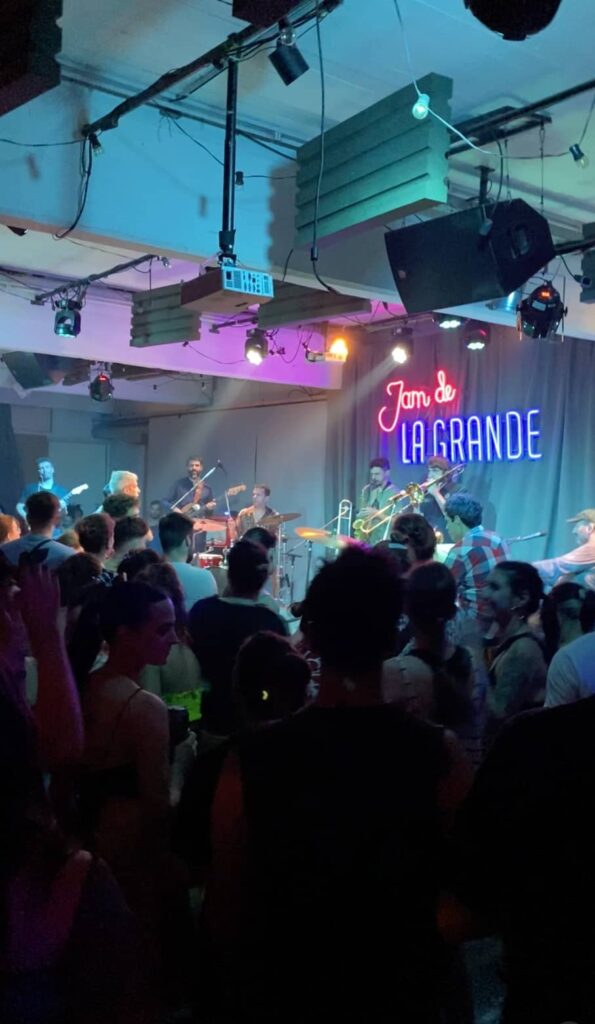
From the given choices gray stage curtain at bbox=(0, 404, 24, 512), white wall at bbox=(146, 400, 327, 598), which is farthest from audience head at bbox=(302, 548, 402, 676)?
gray stage curtain at bbox=(0, 404, 24, 512)

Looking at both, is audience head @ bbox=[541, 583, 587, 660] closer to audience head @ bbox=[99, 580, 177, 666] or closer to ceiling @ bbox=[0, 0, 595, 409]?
audience head @ bbox=[99, 580, 177, 666]

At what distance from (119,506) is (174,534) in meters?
1.12

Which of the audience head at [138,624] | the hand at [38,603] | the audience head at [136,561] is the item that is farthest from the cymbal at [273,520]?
the hand at [38,603]

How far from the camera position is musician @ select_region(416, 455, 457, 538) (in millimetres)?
8703

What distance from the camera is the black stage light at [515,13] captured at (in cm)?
251

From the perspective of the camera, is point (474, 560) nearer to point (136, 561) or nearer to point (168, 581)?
point (136, 561)

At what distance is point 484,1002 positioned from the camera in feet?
8.39

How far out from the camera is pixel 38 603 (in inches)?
68.8

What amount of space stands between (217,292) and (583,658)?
2648 mm

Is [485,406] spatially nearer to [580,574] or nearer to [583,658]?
[580,574]

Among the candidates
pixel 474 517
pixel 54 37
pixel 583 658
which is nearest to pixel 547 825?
pixel 583 658

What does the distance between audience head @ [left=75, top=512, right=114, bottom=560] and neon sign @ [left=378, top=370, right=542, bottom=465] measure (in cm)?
533

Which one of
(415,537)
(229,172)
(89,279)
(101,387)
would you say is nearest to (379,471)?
(101,387)

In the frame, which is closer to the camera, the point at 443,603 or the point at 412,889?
the point at 412,889
